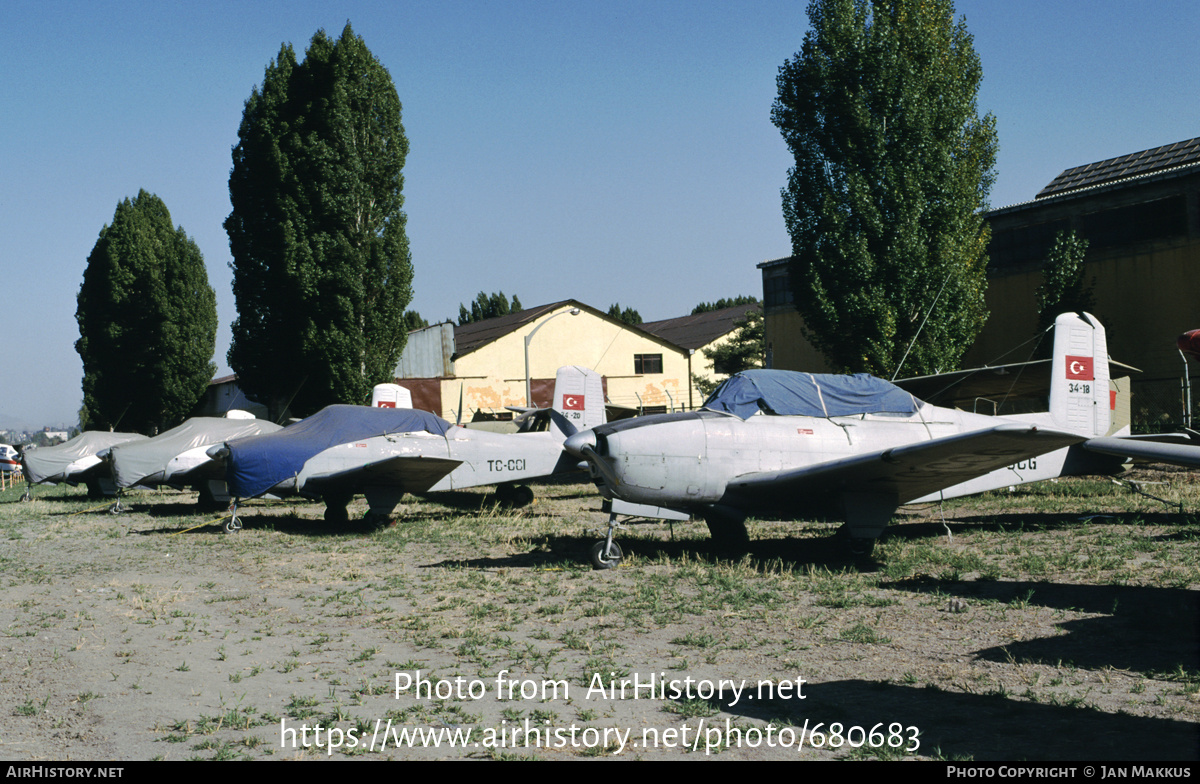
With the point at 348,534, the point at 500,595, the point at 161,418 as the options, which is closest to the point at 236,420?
the point at 348,534

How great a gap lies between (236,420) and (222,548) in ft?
29.6

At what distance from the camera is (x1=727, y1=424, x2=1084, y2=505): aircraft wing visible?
8562 millimetres

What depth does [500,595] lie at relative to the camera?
892cm

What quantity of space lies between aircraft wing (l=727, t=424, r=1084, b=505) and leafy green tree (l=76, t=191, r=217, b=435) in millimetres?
38933

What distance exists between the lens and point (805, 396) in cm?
1132

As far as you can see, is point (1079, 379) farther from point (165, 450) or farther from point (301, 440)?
point (165, 450)

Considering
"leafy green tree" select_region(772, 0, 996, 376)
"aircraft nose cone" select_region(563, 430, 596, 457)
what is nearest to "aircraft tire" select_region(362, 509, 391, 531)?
"aircraft nose cone" select_region(563, 430, 596, 457)

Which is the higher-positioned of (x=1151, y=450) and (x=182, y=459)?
(x=1151, y=450)

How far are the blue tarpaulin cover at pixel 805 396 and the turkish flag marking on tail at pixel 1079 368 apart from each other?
2.43m

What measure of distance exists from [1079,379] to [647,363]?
33.3m

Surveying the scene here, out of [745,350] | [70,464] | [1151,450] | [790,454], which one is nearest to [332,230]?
[70,464]

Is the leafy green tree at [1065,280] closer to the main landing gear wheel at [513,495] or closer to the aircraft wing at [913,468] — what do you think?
the main landing gear wheel at [513,495]

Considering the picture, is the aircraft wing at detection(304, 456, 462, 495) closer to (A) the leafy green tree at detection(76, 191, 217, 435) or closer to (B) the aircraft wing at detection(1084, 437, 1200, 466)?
(B) the aircraft wing at detection(1084, 437, 1200, 466)
